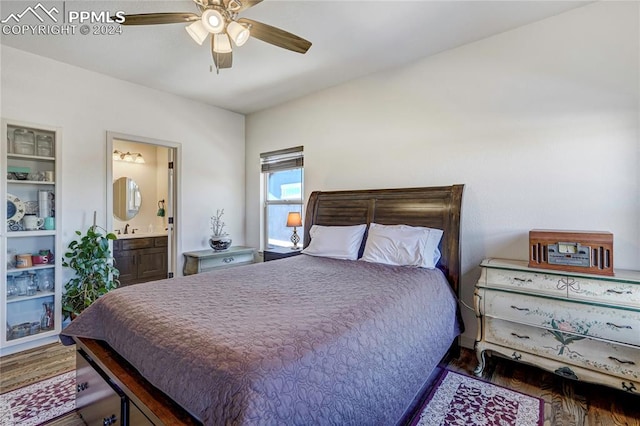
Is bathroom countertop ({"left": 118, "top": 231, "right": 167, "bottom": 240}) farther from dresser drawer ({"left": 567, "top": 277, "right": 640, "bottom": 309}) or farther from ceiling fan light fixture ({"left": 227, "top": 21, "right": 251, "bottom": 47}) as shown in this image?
dresser drawer ({"left": 567, "top": 277, "right": 640, "bottom": 309})

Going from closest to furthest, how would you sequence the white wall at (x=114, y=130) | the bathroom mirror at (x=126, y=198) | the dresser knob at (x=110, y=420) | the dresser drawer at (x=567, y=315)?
the dresser knob at (x=110, y=420)
the dresser drawer at (x=567, y=315)
the white wall at (x=114, y=130)
the bathroom mirror at (x=126, y=198)

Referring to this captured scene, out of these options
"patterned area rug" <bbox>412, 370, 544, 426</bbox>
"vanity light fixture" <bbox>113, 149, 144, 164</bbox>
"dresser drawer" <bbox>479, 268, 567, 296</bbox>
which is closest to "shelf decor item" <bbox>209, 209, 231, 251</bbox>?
"vanity light fixture" <bbox>113, 149, 144, 164</bbox>

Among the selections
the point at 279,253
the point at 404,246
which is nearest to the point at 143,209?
the point at 279,253

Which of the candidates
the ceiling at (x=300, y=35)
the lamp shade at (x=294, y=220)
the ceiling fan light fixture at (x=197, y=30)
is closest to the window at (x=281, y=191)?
the lamp shade at (x=294, y=220)

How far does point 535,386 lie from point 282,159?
3.68 m

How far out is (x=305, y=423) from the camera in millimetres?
Answer: 1003

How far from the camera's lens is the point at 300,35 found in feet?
8.61

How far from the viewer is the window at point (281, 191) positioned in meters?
4.23

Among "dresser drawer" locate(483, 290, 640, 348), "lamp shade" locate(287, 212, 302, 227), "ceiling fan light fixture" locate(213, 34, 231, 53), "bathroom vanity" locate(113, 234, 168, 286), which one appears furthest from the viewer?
"bathroom vanity" locate(113, 234, 168, 286)

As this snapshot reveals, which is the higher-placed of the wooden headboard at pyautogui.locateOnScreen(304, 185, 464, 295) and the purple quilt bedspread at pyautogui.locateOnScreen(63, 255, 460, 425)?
the wooden headboard at pyautogui.locateOnScreen(304, 185, 464, 295)

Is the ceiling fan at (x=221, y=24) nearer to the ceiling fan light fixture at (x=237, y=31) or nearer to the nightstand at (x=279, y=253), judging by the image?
the ceiling fan light fixture at (x=237, y=31)

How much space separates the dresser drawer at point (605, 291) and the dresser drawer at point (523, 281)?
0.23ft

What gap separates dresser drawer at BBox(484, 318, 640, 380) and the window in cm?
257

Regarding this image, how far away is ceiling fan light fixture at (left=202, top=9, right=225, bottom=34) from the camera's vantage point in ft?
5.89
